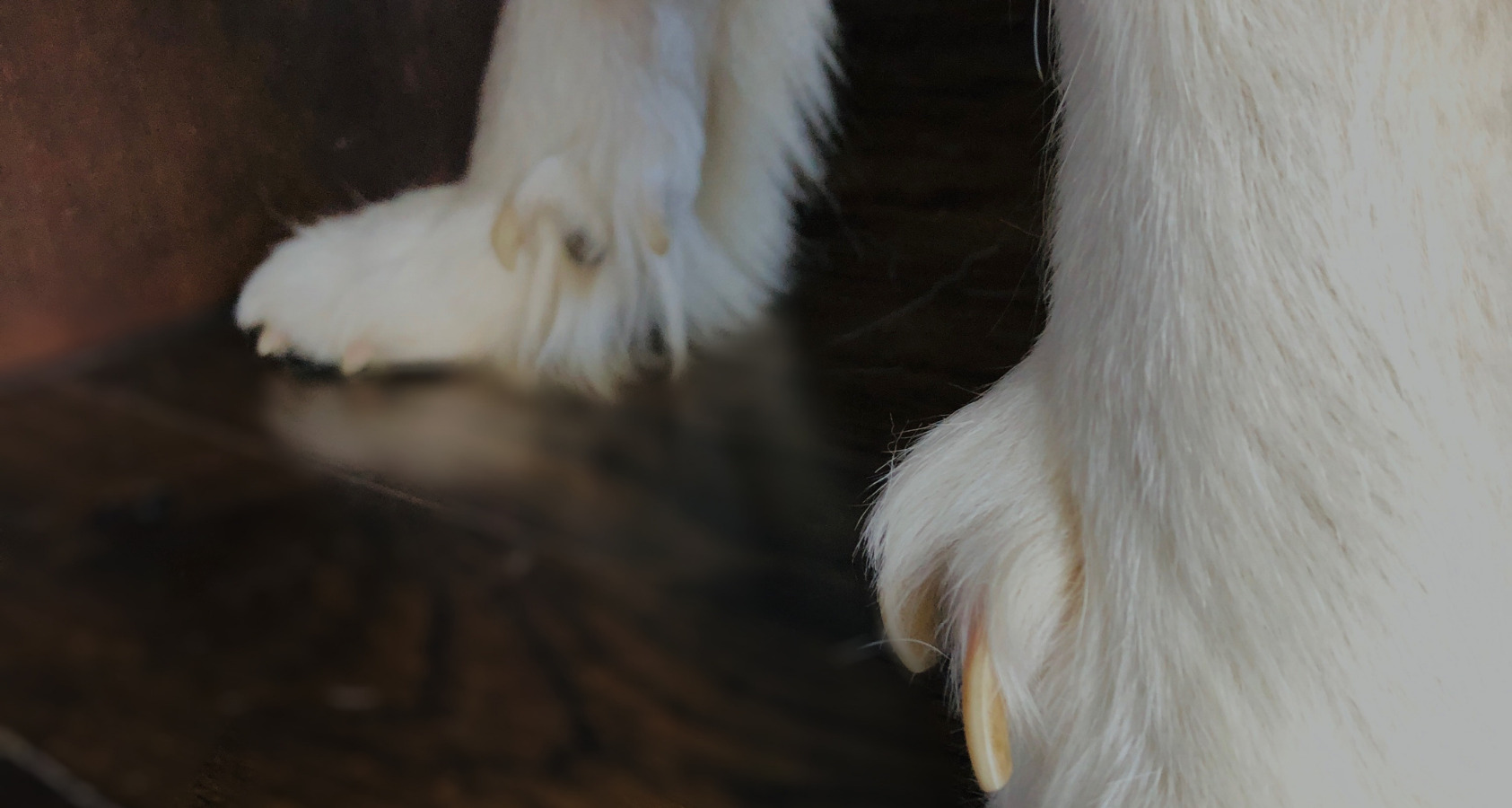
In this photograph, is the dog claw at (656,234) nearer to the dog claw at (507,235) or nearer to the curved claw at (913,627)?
the dog claw at (507,235)

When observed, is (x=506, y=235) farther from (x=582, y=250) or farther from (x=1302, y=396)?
(x=1302, y=396)

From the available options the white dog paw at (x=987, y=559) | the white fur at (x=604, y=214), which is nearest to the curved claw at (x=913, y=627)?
the white dog paw at (x=987, y=559)

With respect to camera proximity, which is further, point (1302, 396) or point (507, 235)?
point (507, 235)

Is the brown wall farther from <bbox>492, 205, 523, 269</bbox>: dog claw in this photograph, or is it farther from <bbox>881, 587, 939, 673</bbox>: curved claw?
<bbox>881, 587, 939, 673</bbox>: curved claw

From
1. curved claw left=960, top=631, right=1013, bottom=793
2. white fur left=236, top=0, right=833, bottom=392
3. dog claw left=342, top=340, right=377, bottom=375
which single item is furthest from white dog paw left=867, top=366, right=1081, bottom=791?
dog claw left=342, top=340, right=377, bottom=375

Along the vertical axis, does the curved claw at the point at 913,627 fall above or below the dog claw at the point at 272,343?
below

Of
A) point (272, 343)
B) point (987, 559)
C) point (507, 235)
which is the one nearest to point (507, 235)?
point (507, 235)
